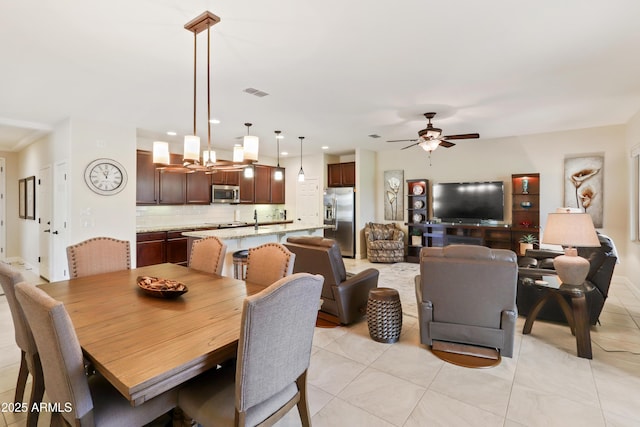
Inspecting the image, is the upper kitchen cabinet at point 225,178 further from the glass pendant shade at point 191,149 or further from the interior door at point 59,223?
the glass pendant shade at point 191,149

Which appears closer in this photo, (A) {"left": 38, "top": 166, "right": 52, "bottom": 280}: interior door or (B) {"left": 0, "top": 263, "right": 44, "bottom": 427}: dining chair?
(B) {"left": 0, "top": 263, "right": 44, "bottom": 427}: dining chair

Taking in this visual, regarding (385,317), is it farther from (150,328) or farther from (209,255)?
(150,328)

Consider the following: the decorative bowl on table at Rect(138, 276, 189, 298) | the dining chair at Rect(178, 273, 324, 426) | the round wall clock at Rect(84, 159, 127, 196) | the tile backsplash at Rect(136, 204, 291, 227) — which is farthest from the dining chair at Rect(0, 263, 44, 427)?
the tile backsplash at Rect(136, 204, 291, 227)

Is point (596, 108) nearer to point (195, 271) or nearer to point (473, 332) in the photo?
point (473, 332)

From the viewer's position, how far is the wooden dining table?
47.6 inches

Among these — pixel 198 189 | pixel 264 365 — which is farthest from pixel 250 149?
pixel 198 189

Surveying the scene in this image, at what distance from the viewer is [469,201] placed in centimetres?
655

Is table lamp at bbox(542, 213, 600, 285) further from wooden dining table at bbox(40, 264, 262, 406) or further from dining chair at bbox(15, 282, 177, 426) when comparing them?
dining chair at bbox(15, 282, 177, 426)

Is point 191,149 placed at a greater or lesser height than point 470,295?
greater

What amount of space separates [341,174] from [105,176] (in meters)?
4.93

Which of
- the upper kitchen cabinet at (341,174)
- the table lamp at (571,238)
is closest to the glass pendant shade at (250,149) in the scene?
the table lamp at (571,238)

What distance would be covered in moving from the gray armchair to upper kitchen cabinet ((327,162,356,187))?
5.10 metres

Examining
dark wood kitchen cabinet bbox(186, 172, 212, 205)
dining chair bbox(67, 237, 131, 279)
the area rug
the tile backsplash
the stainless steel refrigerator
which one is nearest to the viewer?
dining chair bbox(67, 237, 131, 279)

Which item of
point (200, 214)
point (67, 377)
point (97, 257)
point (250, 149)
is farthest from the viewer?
point (200, 214)
